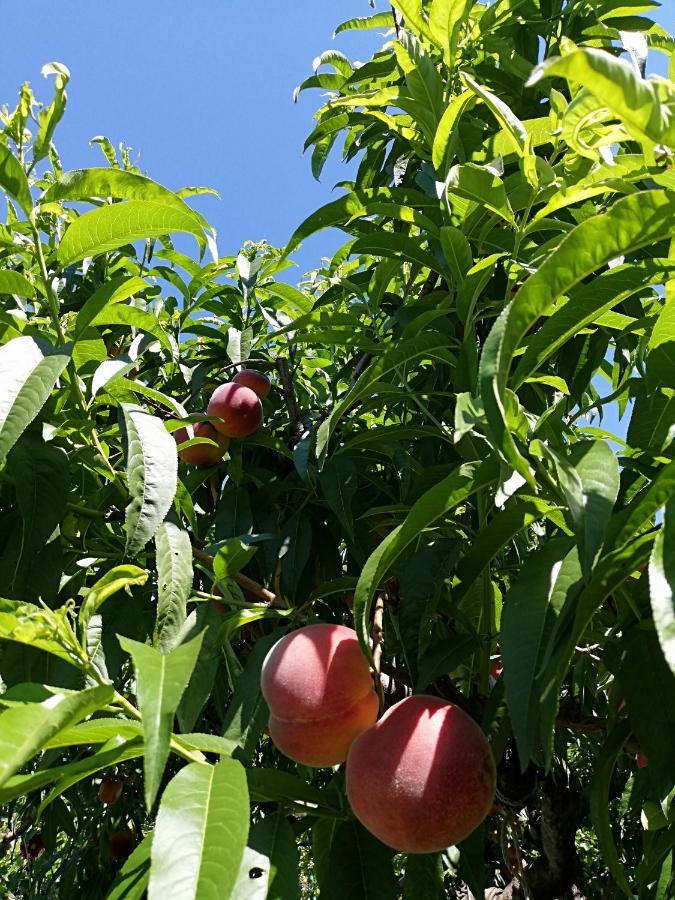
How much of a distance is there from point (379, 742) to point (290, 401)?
41.7 inches

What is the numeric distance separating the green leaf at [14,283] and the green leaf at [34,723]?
2.43ft

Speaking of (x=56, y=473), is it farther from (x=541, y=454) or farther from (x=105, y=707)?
(x=541, y=454)

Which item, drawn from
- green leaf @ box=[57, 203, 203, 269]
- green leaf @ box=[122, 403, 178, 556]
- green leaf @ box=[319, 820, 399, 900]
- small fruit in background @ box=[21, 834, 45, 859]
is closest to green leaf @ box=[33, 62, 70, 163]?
green leaf @ box=[57, 203, 203, 269]

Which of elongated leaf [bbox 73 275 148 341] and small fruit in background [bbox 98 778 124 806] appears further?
small fruit in background [bbox 98 778 124 806]

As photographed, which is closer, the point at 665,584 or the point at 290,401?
the point at 665,584

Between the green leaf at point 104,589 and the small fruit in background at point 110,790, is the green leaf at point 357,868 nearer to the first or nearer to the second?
the green leaf at point 104,589

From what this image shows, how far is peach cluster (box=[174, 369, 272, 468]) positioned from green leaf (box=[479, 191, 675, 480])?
1.05 meters

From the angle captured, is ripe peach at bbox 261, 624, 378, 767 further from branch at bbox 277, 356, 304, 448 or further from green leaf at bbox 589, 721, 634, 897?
branch at bbox 277, 356, 304, 448

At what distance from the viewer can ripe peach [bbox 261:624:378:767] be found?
1043 mm

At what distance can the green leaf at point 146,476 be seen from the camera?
1.06 metres

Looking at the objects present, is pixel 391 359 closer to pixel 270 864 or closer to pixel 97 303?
pixel 97 303

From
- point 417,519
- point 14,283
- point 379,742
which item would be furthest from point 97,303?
point 379,742

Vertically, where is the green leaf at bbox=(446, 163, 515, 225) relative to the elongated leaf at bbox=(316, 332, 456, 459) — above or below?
above

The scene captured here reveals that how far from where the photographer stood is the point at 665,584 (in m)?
0.63
